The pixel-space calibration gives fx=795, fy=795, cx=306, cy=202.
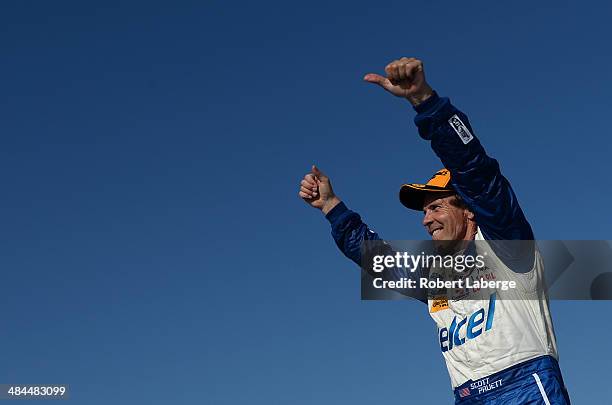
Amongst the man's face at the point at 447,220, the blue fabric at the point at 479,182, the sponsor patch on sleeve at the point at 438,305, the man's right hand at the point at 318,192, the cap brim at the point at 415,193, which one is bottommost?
the sponsor patch on sleeve at the point at 438,305

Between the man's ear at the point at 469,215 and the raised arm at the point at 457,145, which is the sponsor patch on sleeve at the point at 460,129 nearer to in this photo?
the raised arm at the point at 457,145

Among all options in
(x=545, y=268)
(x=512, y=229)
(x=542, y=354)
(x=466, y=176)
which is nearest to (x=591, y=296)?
(x=545, y=268)

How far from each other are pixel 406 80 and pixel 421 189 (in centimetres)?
233

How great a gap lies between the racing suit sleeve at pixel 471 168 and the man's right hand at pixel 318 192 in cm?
285

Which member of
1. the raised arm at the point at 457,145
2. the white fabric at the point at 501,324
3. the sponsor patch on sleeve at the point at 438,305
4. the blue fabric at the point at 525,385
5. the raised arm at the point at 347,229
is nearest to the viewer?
the raised arm at the point at 457,145

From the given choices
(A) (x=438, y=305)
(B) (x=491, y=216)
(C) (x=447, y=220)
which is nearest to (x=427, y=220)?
(C) (x=447, y=220)

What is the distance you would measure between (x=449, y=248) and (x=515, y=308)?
1.06 m

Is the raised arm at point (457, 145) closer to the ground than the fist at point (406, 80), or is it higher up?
closer to the ground

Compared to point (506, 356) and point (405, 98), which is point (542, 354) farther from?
point (405, 98)

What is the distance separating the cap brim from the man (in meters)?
0.01

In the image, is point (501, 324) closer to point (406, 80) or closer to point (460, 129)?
point (460, 129)

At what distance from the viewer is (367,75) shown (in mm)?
6387

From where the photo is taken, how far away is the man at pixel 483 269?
21.1 ft

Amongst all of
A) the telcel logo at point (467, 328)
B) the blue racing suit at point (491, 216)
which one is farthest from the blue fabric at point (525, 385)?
the telcel logo at point (467, 328)
